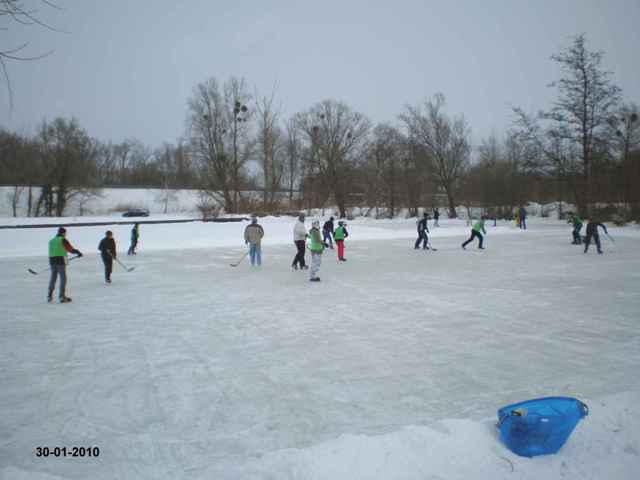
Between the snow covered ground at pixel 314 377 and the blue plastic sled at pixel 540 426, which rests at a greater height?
the blue plastic sled at pixel 540 426

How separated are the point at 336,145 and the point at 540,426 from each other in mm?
49050

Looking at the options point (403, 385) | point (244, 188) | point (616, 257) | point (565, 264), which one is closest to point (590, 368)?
point (403, 385)

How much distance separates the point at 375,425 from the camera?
3.52 m

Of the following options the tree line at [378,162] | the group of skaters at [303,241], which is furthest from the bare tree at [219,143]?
the group of skaters at [303,241]

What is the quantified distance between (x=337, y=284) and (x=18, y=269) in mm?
11894

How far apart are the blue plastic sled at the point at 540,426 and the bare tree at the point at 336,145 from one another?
46.9m

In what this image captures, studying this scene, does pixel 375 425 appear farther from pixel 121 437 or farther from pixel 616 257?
pixel 616 257

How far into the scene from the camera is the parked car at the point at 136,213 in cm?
4673

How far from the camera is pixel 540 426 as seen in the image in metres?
3.00

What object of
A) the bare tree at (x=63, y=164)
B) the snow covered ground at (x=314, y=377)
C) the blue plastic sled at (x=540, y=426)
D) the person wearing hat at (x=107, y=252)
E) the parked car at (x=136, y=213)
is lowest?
the snow covered ground at (x=314, y=377)

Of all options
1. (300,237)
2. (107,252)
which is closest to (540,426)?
(300,237)

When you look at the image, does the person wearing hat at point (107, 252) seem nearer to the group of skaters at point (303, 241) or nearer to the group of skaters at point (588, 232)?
the group of skaters at point (303, 241)

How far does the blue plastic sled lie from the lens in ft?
9.89

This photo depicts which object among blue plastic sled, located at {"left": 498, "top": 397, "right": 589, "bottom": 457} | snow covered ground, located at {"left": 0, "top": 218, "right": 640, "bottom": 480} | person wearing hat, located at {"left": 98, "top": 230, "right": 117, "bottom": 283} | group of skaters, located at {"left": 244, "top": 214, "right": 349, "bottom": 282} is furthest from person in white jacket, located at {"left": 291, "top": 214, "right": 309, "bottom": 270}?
blue plastic sled, located at {"left": 498, "top": 397, "right": 589, "bottom": 457}
